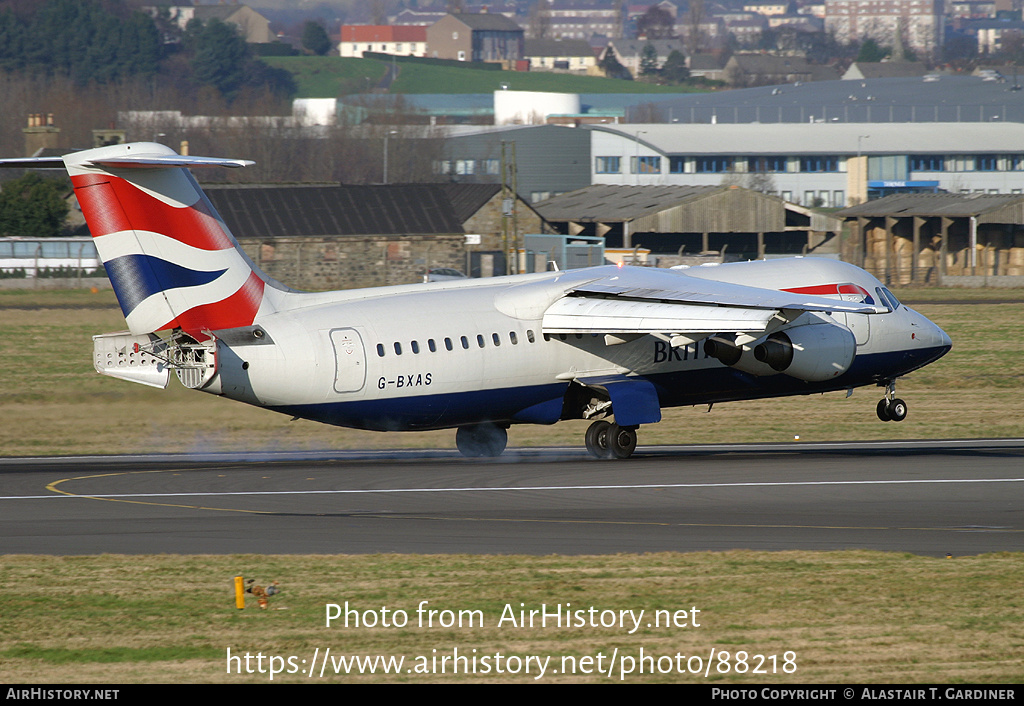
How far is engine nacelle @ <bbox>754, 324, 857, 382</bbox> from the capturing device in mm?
27859

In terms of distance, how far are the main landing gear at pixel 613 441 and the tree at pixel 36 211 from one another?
57.4m

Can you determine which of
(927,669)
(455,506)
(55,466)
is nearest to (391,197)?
(55,466)

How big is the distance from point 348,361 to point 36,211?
5788cm

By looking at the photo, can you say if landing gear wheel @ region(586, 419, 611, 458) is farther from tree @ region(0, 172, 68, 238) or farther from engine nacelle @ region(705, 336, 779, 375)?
tree @ region(0, 172, 68, 238)

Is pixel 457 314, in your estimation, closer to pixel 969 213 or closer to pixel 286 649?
pixel 286 649

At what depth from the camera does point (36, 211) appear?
76.8 meters

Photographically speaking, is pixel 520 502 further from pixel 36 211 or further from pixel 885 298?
pixel 36 211

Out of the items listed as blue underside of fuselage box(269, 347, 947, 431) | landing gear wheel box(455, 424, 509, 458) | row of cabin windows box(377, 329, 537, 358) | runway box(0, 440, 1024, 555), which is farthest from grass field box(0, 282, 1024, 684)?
landing gear wheel box(455, 424, 509, 458)

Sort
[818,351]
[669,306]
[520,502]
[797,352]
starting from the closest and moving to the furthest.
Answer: [520,502], [669,306], [797,352], [818,351]

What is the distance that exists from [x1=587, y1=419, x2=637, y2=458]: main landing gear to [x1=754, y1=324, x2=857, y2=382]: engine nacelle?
323 centimetres

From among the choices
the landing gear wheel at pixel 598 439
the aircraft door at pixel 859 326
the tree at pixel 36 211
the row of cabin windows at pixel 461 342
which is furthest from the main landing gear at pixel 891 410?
the tree at pixel 36 211

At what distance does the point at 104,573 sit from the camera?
1675 centimetres

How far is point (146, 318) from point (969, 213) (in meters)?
62.3

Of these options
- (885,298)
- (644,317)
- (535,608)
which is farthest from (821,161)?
(535,608)
